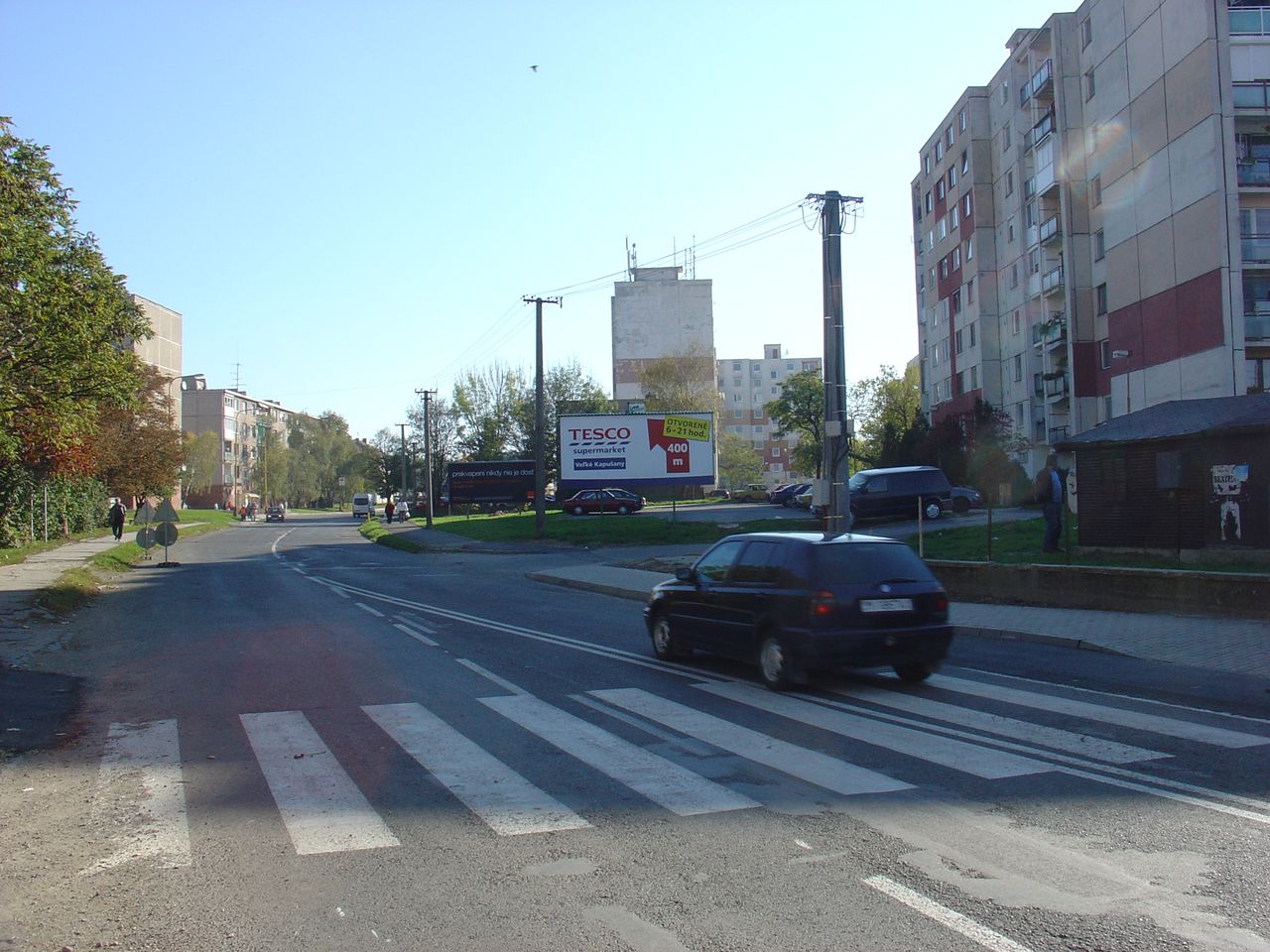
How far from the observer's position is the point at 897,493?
34938mm

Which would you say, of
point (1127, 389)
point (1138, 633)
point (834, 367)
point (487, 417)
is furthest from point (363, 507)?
point (1138, 633)

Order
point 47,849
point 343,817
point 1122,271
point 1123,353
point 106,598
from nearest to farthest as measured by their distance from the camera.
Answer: point 47,849, point 343,817, point 106,598, point 1123,353, point 1122,271

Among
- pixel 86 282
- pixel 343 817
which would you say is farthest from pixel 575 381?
pixel 343 817

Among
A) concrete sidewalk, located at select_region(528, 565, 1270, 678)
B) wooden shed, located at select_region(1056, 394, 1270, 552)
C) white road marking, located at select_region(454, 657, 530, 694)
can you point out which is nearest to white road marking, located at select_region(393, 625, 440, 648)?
white road marking, located at select_region(454, 657, 530, 694)

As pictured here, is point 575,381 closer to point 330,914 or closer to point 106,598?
point 106,598

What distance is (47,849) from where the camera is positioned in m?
5.30

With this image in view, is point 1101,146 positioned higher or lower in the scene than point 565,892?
higher

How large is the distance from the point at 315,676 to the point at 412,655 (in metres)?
1.61

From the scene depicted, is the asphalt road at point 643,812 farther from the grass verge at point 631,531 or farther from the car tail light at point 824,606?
the grass verge at point 631,531

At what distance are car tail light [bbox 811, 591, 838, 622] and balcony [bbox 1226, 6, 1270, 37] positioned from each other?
34.1 meters

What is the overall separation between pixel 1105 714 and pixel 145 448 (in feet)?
168

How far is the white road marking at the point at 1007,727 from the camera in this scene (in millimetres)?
6898

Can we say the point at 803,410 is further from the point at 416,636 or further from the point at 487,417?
the point at 416,636

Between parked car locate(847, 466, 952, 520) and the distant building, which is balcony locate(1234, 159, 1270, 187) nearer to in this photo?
parked car locate(847, 466, 952, 520)
